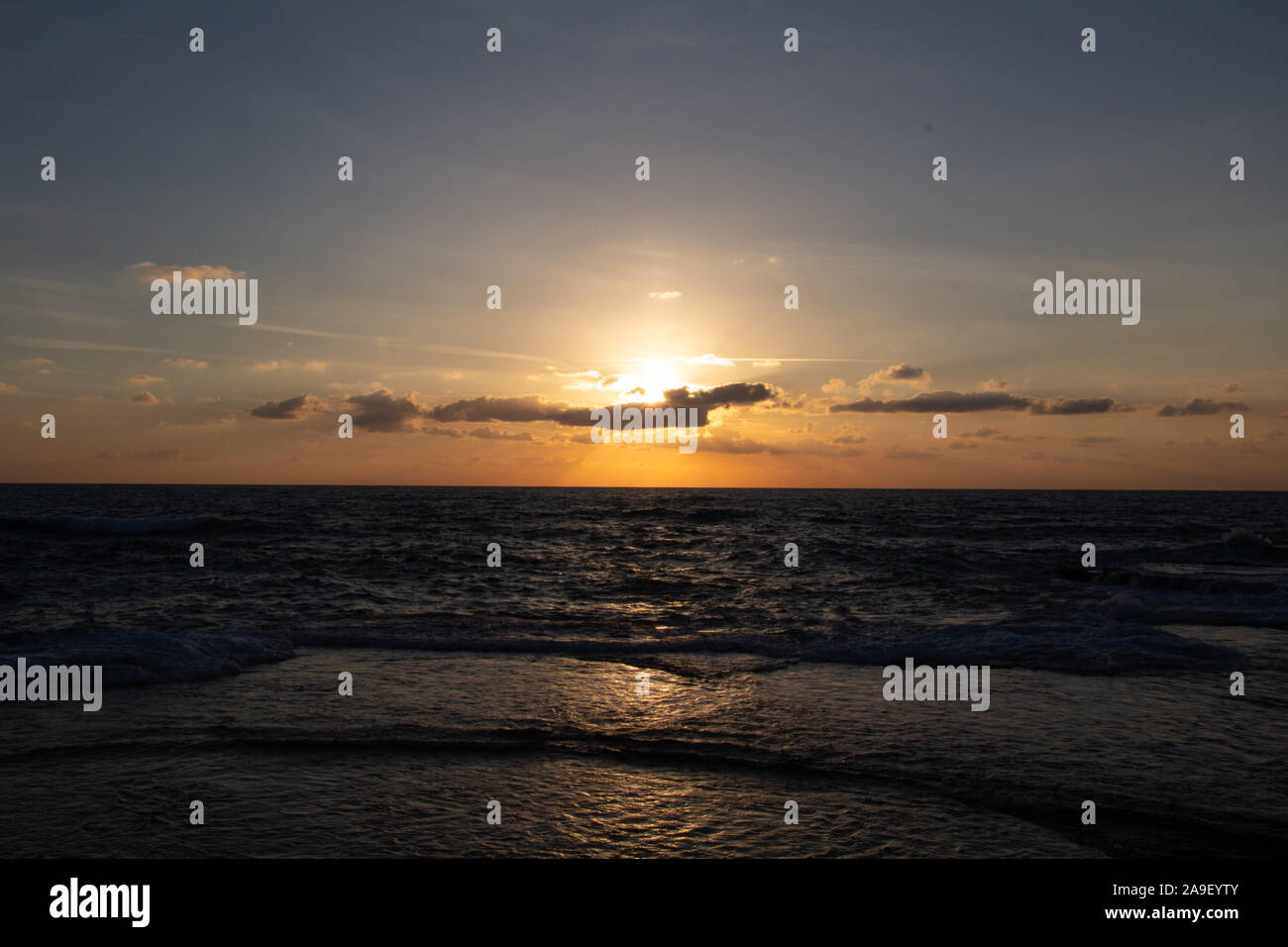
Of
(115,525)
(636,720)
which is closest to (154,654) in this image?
(636,720)

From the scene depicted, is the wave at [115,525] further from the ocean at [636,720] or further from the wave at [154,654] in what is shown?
the wave at [154,654]

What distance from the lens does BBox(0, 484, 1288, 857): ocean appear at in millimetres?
7098

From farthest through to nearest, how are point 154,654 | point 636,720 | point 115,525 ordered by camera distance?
point 115,525 < point 154,654 < point 636,720

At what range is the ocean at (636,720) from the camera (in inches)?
279

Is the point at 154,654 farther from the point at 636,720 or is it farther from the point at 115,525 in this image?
the point at 115,525

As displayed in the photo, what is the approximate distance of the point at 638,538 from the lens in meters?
49.1

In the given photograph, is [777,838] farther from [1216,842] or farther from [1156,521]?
[1156,521]

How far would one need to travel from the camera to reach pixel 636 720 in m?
10.8

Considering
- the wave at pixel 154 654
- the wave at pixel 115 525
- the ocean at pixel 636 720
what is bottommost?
the ocean at pixel 636 720

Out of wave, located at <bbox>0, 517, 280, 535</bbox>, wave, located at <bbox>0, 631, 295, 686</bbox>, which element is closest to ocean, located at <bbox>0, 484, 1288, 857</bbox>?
wave, located at <bbox>0, 631, 295, 686</bbox>

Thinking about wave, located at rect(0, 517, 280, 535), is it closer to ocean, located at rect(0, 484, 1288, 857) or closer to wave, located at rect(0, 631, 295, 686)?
ocean, located at rect(0, 484, 1288, 857)

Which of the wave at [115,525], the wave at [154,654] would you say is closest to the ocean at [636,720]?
the wave at [154,654]

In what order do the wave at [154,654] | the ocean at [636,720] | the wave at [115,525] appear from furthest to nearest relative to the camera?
the wave at [115,525] → the wave at [154,654] → the ocean at [636,720]
